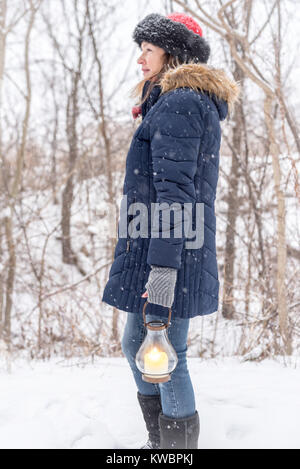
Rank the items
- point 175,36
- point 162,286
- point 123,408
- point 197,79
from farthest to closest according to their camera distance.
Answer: point 123,408 < point 175,36 < point 197,79 < point 162,286

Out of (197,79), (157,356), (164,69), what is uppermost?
(164,69)

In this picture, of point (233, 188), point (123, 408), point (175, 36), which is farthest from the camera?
point (233, 188)

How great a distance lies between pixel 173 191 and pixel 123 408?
1419 mm

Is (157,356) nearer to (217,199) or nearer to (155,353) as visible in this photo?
(155,353)

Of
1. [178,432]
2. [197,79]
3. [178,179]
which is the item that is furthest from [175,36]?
[178,432]

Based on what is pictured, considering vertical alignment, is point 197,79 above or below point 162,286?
above

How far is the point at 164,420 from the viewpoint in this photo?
1.59 m

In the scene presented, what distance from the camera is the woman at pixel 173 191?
143 cm

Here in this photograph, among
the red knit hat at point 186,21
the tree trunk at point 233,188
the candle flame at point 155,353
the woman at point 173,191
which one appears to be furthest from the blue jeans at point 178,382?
the tree trunk at point 233,188

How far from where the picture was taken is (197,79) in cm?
153

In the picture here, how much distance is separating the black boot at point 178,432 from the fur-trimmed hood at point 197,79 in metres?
1.29

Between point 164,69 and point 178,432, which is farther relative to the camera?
point 164,69

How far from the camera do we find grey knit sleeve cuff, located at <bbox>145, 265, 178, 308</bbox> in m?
1.41

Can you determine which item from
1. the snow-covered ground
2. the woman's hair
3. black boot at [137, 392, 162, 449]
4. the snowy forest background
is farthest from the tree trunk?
the woman's hair
